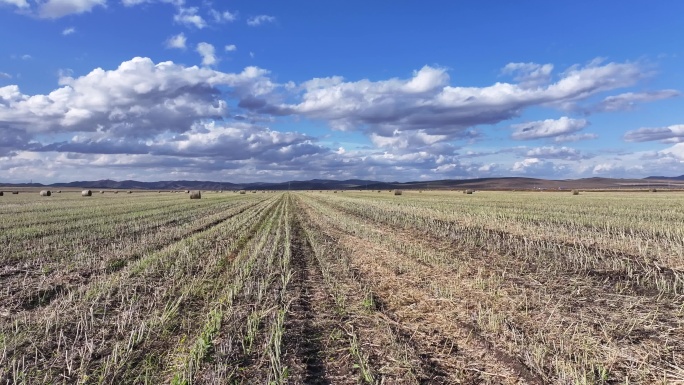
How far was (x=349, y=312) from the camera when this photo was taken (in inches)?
317

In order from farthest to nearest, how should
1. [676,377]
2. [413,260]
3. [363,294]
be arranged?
[413,260] < [363,294] < [676,377]

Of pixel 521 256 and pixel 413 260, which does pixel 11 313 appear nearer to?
pixel 413 260

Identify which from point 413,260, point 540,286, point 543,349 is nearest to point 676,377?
point 543,349

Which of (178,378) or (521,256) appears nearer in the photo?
(178,378)

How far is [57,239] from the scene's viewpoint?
685 inches

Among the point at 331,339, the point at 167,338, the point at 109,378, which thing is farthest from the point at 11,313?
the point at 331,339

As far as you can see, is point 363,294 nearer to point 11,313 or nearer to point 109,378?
point 109,378

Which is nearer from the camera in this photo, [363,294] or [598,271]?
[363,294]

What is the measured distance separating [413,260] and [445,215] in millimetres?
13489

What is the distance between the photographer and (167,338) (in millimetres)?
6676

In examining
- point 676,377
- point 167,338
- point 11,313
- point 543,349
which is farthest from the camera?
point 11,313

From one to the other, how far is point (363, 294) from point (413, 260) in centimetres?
391

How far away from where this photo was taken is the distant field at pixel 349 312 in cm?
554

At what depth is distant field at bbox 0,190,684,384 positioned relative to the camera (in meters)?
5.54
